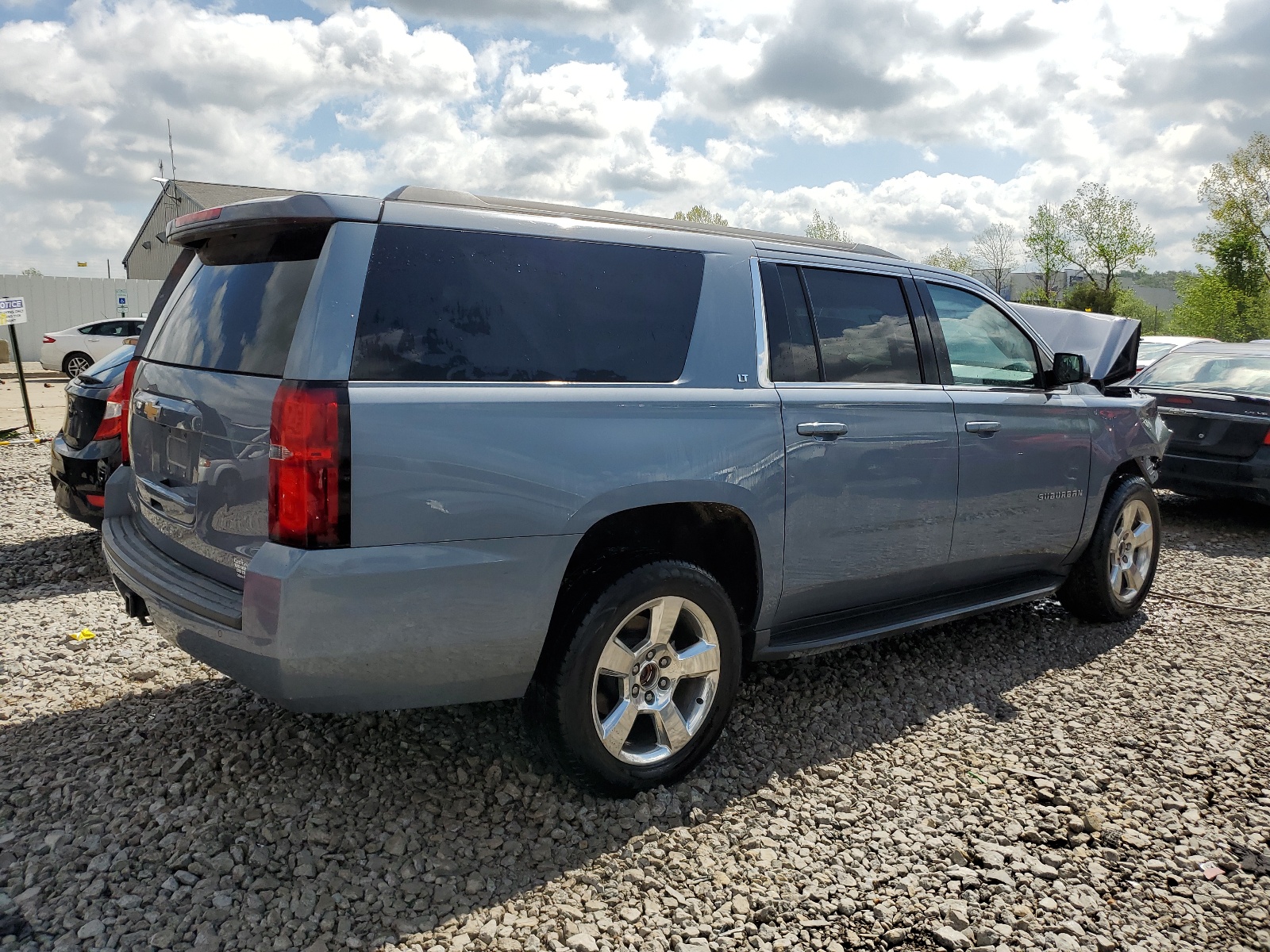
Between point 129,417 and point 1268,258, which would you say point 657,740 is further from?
point 1268,258

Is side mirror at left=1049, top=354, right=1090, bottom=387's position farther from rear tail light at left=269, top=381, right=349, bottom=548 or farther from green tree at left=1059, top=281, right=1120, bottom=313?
green tree at left=1059, top=281, right=1120, bottom=313

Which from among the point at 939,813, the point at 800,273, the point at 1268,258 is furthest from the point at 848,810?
the point at 1268,258

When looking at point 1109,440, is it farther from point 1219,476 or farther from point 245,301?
point 245,301

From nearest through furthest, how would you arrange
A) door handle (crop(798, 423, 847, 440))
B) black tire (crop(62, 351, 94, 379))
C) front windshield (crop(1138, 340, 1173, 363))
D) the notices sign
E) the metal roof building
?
door handle (crop(798, 423, 847, 440))
the notices sign
front windshield (crop(1138, 340, 1173, 363))
black tire (crop(62, 351, 94, 379))
the metal roof building

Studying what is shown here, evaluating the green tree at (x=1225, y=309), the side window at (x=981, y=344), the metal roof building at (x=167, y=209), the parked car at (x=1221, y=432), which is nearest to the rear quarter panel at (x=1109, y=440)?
the side window at (x=981, y=344)

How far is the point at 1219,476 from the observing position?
Answer: 7.88 metres

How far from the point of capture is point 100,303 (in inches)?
1261

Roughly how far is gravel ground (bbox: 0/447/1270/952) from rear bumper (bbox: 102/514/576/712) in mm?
526

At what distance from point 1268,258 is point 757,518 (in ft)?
182

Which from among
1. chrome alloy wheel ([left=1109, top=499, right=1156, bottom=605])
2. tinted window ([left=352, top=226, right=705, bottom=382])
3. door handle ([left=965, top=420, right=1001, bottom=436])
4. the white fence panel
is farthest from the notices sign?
the white fence panel

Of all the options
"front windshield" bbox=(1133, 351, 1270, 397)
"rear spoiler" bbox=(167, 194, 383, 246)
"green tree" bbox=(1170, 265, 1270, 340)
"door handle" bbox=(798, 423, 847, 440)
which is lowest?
"door handle" bbox=(798, 423, 847, 440)

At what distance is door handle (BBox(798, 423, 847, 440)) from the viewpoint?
350 cm

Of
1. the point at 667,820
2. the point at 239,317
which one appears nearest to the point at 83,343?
the point at 239,317

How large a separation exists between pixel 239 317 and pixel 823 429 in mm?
2023
